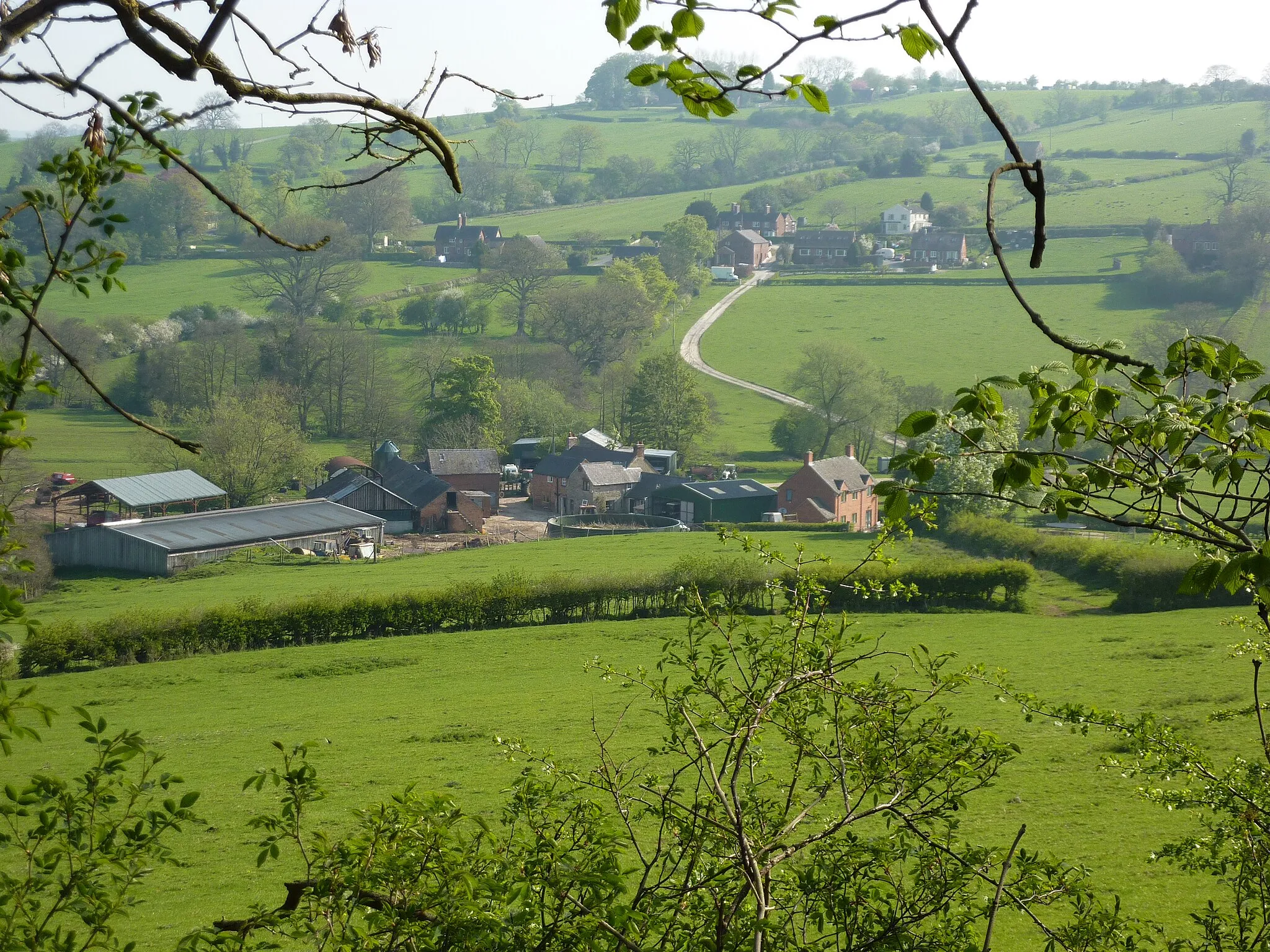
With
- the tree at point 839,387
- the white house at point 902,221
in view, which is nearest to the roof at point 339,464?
the tree at point 839,387

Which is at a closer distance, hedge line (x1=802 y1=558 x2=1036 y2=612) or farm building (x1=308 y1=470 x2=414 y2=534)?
hedge line (x1=802 y1=558 x2=1036 y2=612)

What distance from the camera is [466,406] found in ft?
214

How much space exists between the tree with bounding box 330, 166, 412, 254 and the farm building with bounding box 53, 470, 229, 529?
48834mm

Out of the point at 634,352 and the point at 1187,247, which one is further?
the point at 1187,247

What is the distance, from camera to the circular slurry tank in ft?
172

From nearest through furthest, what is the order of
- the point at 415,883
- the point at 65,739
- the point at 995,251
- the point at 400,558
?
the point at 995,251 < the point at 415,883 < the point at 65,739 < the point at 400,558

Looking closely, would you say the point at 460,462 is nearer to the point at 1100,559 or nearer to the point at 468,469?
the point at 468,469

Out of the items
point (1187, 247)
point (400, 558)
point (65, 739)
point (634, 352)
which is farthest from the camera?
point (1187, 247)

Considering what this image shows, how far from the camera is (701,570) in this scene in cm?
3219

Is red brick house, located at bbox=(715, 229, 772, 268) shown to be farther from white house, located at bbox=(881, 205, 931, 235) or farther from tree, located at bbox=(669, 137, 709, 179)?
tree, located at bbox=(669, 137, 709, 179)

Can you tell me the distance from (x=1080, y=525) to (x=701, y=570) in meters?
24.0

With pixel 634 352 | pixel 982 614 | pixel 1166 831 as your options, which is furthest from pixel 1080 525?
pixel 634 352

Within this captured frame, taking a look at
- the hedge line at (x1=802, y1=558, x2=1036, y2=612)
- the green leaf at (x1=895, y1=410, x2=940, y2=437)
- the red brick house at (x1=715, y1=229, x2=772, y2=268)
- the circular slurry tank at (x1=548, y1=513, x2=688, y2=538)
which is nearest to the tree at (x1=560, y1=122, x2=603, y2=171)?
the red brick house at (x1=715, y1=229, x2=772, y2=268)

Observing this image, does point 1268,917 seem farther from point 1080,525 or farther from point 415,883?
point 1080,525
